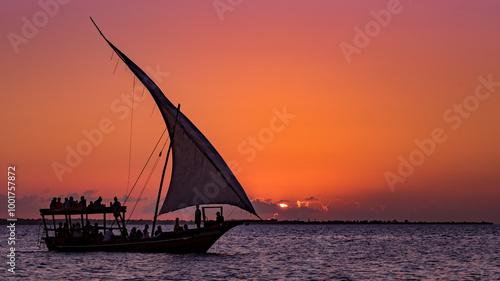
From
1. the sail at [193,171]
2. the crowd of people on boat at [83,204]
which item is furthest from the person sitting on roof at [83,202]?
the sail at [193,171]

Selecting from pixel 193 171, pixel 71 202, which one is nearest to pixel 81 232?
pixel 71 202

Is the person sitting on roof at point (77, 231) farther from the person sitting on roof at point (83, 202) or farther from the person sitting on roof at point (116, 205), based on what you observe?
the person sitting on roof at point (116, 205)

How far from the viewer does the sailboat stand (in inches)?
1721

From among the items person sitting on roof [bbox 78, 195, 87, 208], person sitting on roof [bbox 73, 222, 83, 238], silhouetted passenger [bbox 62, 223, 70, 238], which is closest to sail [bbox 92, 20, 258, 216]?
person sitting on roof [bbox 78, 195, 87, 208]

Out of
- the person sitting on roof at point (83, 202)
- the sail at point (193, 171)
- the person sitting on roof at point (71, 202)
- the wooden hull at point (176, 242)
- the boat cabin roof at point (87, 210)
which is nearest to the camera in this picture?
the sail at point (193, 171)

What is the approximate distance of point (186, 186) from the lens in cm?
4462

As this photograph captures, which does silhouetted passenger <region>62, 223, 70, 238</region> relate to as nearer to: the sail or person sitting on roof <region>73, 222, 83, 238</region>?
person sitting on roof <region>73, 222, 83, 238</region>

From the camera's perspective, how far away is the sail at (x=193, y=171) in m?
43.5

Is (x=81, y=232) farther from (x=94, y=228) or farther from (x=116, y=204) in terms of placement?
(x=116, y=204)

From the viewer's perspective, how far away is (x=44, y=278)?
37.8m

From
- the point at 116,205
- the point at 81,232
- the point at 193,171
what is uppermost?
the point at 193,171

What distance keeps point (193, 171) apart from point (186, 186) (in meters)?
1.13

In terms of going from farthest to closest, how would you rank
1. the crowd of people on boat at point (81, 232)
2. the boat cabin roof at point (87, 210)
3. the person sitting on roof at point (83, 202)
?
the crowd of people on boat at point (81, 232), the person sitting on roof at point (83, 202), the boat cabin roof at point (87, 210)

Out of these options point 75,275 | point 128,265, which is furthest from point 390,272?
point 75,275
